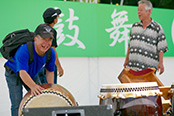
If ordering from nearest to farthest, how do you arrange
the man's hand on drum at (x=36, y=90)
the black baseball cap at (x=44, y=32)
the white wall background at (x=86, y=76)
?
the man's hand on drum at (x=36, y=90) → the black baseball cap at (x=44, y=32) → the white wall background at (x=86, y=76)

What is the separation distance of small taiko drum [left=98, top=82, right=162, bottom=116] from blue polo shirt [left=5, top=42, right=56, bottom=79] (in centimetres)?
67

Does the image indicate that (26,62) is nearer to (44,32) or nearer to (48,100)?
(44,32)

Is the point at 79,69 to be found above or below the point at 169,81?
above

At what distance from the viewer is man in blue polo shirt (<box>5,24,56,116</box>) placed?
7.45 ft

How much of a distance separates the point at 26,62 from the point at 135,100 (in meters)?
0.84

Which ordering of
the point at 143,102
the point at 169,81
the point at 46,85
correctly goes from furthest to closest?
the point at 169,81 → the point at 46,85 → the point at 143,102

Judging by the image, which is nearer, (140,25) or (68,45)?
(140,25)

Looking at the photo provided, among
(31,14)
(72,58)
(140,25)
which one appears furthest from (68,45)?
(140,25)

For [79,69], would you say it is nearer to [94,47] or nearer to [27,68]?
[94,47]

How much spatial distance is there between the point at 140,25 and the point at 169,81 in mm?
2018

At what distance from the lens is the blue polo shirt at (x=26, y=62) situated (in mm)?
2311

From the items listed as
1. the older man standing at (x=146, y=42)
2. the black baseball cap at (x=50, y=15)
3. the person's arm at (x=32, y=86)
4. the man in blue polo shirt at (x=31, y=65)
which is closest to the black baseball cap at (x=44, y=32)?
the man in blue polo shirt at (x=31, y=65)

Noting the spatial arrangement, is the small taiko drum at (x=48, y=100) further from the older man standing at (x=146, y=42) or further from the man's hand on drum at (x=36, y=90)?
the older man standing at (x=146, y=42)

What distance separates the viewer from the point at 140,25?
362 centimetres
